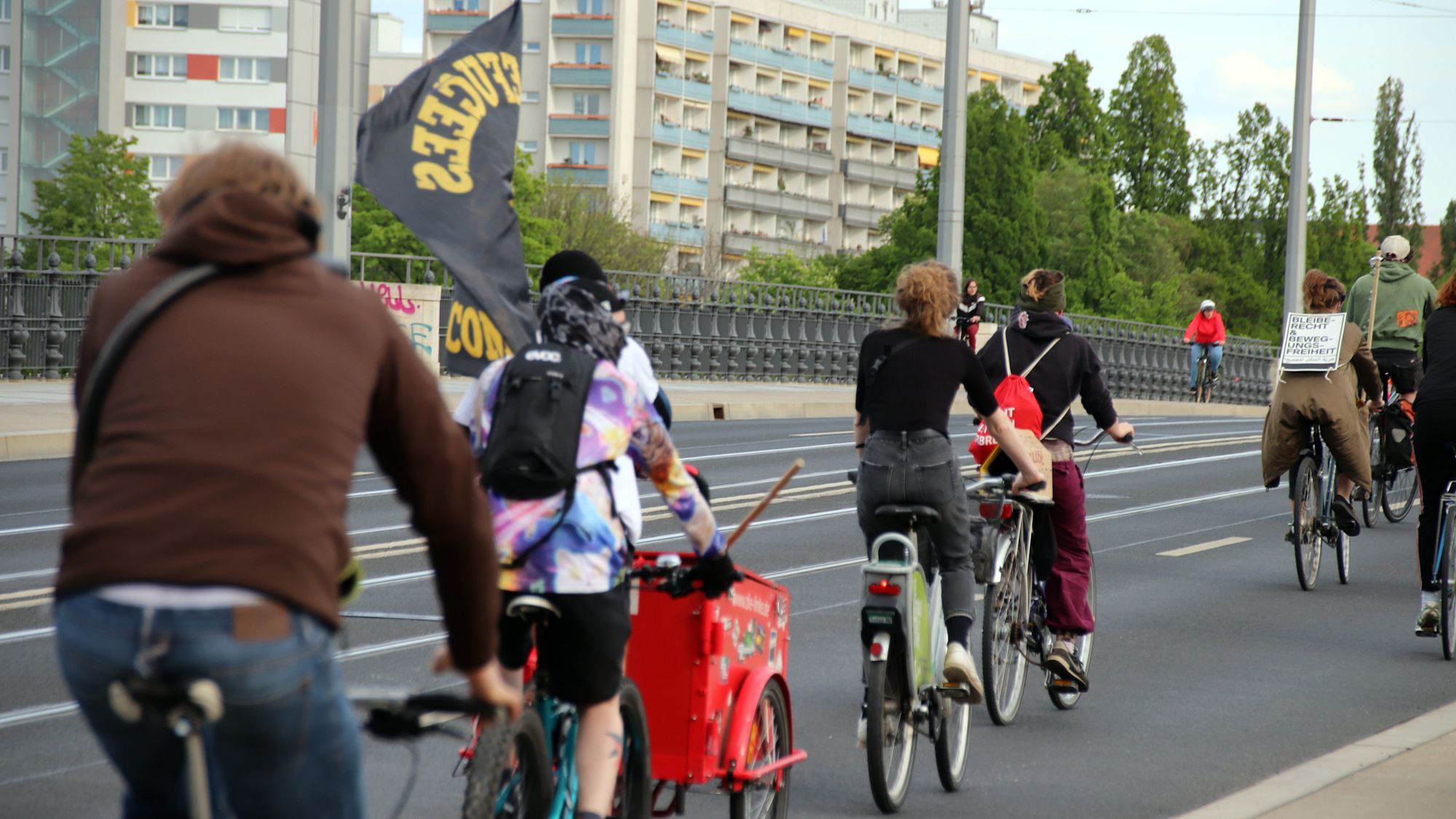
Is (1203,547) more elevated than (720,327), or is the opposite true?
(720,327)

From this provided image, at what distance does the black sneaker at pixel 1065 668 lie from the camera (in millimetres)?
7871

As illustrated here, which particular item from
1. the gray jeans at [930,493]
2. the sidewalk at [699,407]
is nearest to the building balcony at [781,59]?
the sidewalk at [699,407]

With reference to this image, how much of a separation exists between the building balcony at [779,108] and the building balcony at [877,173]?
3.23 metres

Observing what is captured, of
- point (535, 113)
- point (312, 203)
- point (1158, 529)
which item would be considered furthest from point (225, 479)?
point (535, 113)

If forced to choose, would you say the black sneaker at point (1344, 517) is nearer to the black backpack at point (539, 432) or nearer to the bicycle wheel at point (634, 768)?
the bicycle wheel at point (634, 768)

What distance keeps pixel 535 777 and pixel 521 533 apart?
55 cm

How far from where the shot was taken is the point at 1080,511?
8.06m

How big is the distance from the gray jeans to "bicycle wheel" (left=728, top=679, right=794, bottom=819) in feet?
3.86

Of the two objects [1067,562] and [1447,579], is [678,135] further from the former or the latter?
[1067,562]

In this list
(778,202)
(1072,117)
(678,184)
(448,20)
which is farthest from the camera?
(778,202)

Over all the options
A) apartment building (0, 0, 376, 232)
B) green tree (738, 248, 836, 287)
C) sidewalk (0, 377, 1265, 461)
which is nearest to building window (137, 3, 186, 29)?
apartment building (0, 0, 376, 232)

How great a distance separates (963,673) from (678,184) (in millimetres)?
110322

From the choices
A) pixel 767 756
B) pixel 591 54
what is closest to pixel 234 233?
pixel 767 756

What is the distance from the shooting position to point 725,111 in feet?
390
